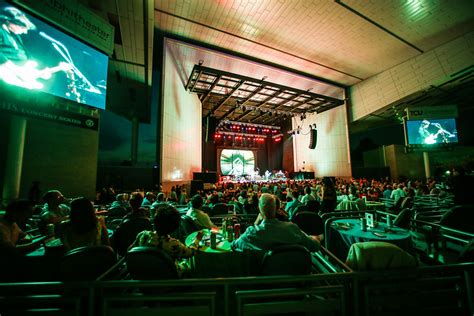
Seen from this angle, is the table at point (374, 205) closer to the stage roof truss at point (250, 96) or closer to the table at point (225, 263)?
the table at point (225, 263)

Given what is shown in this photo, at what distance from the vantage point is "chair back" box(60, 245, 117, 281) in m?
1.39

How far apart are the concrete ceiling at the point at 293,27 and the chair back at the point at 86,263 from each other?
23.6 ft

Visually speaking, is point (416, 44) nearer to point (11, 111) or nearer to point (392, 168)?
point (392, 168)

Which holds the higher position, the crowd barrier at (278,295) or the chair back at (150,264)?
the chair back at (150,264)

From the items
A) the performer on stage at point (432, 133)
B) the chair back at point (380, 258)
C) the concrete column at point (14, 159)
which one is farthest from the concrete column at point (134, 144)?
the performer on stage at point (432, 133)

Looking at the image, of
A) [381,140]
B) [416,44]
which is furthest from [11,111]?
[381,140]

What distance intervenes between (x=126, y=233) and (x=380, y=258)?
2.88 meters

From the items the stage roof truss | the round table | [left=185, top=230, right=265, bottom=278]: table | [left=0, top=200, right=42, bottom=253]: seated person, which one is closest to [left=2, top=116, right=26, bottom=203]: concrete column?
[left=0, top=200, right=42, bottom=253]: seated person

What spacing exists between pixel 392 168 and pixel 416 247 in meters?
16.2

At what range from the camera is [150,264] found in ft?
4.62

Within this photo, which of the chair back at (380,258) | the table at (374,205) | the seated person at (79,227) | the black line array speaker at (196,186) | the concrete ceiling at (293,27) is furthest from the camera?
the black line array speaker at (196,186)

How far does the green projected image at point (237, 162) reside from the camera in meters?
19.0

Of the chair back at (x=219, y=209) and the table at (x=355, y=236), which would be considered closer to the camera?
the table at (x=355, y=236)

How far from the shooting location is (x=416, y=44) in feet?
30.2
